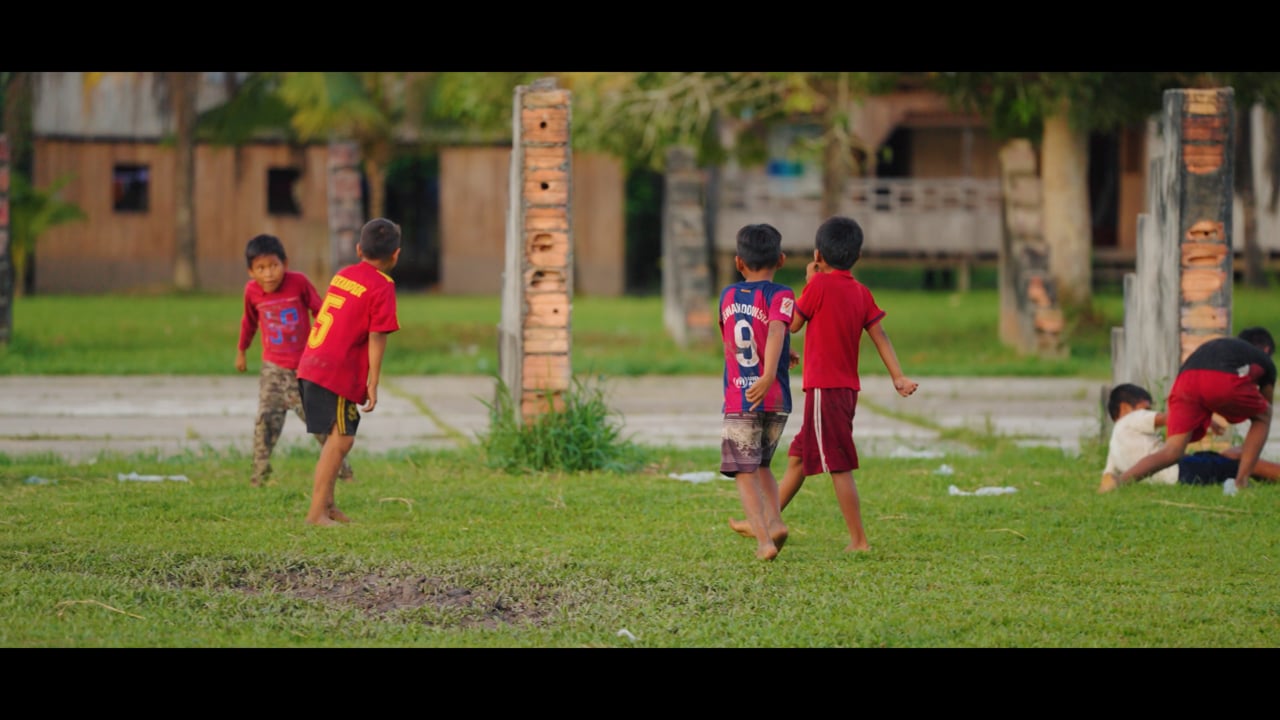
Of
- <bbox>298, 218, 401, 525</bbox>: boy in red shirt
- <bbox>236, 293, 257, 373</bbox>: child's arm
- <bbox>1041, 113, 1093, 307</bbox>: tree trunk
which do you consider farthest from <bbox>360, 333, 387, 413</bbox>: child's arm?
<bbox>1041, 113, 1093, 307</bbox>: tree trunk

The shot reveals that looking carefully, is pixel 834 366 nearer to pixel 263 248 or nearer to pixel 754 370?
pixel 754 370

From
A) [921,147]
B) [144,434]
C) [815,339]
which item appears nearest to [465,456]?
[144,434]

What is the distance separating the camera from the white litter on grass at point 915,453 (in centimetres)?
1002

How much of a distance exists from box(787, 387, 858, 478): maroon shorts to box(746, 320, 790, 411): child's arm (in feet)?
0.76

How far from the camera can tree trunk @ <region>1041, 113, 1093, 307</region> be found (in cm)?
1822

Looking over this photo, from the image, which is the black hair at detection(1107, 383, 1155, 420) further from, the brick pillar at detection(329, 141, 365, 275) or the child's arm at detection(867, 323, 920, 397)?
the brick pillar at detection(329, 141, 365, 275)

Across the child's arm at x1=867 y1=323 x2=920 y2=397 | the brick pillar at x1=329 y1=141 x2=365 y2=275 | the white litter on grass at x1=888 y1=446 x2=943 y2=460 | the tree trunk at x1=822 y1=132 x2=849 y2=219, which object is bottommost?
the white litter on grass at x1=888 y1=446 x2=943 y2=460

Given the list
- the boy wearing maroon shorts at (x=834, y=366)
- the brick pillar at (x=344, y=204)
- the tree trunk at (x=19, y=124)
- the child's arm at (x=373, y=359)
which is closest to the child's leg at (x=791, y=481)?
the boy wearing maroon shorts at (x=834, y=366)

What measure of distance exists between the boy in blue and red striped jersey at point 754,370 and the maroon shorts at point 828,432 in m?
0.14

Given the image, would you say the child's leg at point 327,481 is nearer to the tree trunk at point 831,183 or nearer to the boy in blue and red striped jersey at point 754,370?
the boy in blue and red striped jersey at point 754,370

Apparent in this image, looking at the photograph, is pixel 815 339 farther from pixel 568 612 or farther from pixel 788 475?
pixel 568 612

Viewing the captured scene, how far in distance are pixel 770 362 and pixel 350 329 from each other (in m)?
2.07

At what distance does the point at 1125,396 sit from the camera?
891 cm

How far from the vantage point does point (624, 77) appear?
20.1 m
